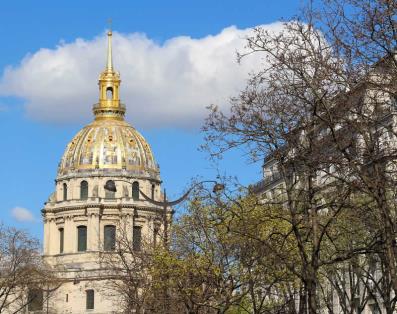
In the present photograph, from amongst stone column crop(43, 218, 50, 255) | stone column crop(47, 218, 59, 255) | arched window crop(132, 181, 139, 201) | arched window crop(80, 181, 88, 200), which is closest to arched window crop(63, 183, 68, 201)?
arched window crop(80, 181, 88, 200)

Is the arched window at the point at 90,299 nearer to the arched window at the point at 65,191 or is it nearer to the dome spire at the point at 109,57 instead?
the arched window at the point at 65,191

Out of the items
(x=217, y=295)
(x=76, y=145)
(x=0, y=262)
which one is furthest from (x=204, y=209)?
(x=76, y=145)

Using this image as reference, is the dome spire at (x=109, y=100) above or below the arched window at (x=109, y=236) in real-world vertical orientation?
above

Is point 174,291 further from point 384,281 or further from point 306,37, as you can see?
point 306,37

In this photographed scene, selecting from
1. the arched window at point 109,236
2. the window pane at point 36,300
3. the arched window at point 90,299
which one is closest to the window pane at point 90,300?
the arched window at point 90,299

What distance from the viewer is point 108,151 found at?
593 feet

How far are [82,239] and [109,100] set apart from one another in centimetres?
2584

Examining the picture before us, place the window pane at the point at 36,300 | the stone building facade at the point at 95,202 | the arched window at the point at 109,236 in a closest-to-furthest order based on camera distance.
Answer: the window pane at the point at 36,300 → the arched window at the point at 109,236 → the stone building facade at the point at 95,202

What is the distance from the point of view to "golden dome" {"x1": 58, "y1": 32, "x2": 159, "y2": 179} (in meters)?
179

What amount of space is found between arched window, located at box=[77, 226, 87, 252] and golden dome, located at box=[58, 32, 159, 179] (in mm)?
9394

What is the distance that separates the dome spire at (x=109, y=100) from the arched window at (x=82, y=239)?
2101cm

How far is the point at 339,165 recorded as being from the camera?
31.4 meters

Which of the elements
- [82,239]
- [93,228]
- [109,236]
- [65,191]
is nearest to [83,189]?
[65,191]

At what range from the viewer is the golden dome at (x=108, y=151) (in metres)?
Result: 179
